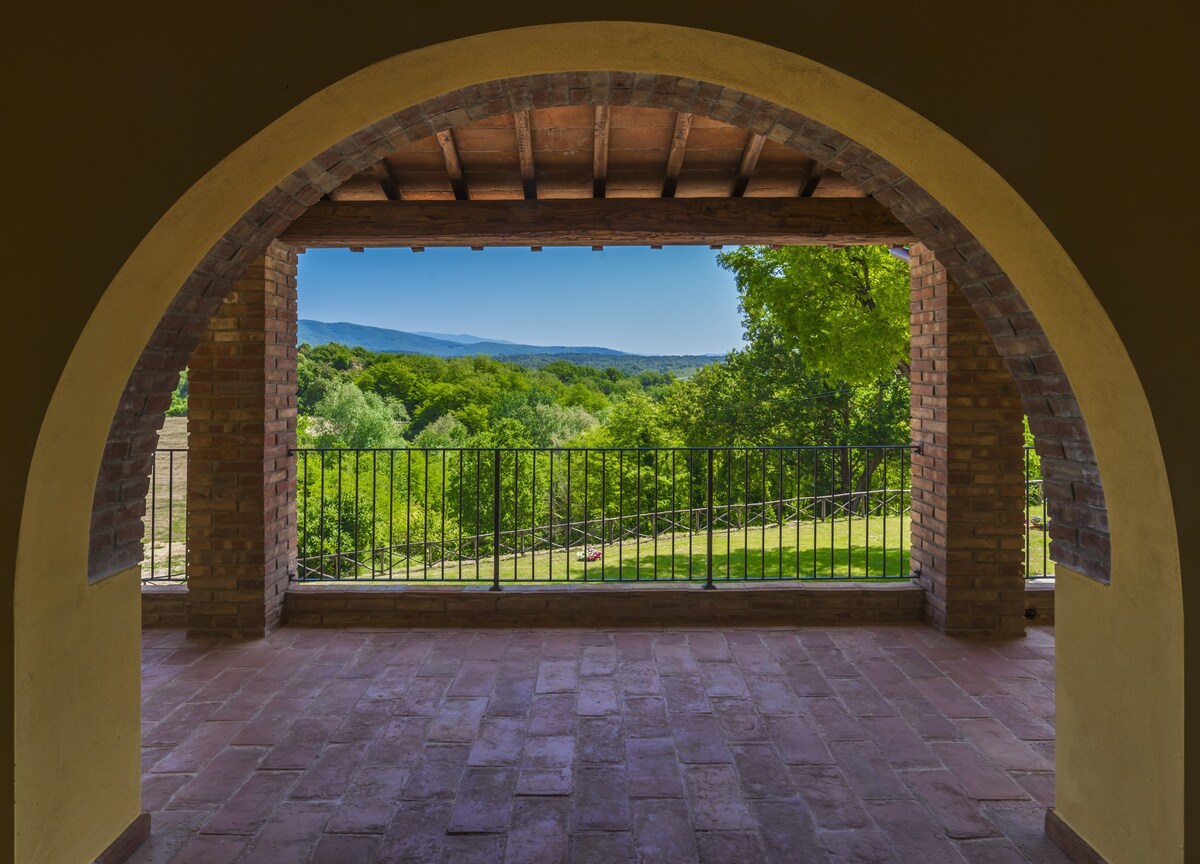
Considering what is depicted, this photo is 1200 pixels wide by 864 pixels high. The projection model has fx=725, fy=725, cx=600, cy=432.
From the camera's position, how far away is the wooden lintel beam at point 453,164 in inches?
164

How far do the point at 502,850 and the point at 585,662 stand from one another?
6.06ft

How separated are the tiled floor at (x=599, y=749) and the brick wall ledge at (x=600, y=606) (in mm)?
262

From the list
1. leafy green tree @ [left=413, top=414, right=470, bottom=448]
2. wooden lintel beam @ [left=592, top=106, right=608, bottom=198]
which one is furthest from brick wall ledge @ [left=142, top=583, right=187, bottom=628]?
leafy green tree @ [left=413, top=414, right=470, bottom=448]

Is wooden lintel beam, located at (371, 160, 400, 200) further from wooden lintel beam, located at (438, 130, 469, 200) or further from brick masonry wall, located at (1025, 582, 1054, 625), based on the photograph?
brick masonry wall, located at (1025, 582, 1054, 625)

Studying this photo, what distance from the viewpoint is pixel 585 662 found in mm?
4250

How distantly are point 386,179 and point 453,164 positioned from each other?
19.4 inches

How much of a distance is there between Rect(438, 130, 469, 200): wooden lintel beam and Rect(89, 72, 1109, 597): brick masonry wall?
1.14 metres

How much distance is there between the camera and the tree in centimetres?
916

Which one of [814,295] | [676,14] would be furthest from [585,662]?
[814,295]

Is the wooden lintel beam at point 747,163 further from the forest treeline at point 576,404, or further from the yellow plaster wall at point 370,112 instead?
the forest treeline at point 576,404

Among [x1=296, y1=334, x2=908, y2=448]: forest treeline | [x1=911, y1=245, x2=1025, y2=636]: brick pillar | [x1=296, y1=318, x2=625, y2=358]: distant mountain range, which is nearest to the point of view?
→ [x1=911, y1=245, x2=1025, y2=636]: brick pillar

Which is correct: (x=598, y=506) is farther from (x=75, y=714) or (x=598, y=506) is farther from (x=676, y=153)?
(x=75, y=714)

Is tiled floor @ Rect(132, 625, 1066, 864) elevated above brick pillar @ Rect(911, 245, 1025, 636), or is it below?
below

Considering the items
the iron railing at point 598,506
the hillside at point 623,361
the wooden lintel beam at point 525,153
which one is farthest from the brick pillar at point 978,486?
the hillside at point 623,361
